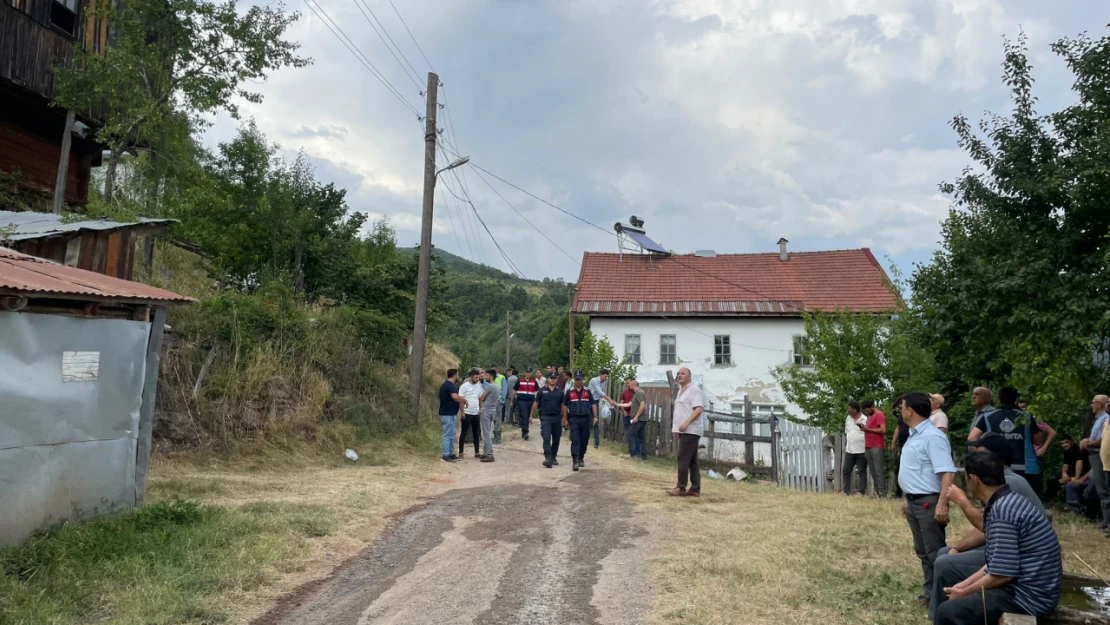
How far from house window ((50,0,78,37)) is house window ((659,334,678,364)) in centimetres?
2368

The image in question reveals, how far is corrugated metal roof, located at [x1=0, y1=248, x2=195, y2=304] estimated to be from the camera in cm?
638

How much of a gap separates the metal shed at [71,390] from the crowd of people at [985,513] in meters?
6.86

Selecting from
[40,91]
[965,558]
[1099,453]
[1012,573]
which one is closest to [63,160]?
[40,91]

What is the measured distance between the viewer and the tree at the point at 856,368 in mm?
15727

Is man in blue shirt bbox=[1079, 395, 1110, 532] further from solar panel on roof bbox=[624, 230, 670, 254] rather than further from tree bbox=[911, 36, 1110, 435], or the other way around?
solar panel on roof bbox=[624, 230, 670, 254]

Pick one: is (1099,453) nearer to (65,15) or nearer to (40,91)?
(40,91)

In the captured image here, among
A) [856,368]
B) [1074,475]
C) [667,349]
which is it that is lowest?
[1074,475]

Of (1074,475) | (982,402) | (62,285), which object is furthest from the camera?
Answer: (1074,475)

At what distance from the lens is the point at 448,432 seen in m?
14.4

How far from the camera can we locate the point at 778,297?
34.5 m

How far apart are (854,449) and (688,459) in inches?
135

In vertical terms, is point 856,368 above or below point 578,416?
above

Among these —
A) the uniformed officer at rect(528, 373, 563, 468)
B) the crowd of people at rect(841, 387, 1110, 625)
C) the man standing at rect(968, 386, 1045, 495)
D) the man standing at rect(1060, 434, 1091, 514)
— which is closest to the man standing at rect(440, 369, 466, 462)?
the uniformed officer at rect(528, 373, 563, 468)

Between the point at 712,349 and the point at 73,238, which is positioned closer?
the point at 73,238
